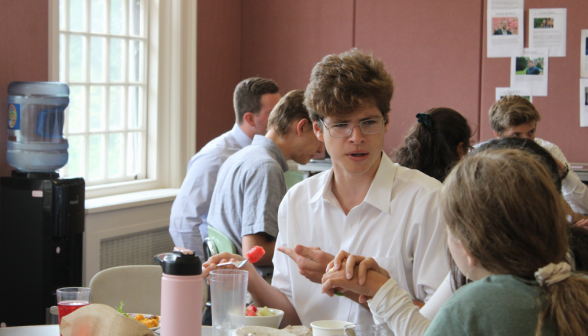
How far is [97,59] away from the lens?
3727 mm

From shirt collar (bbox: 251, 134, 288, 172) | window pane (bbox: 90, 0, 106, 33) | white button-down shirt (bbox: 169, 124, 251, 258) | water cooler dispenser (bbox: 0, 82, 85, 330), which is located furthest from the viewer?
window pane (bbox: 90, 0, 106, 33)

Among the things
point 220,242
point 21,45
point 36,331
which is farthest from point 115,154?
point 36,331

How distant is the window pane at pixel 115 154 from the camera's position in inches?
153

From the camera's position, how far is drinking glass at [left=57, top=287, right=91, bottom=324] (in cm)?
139

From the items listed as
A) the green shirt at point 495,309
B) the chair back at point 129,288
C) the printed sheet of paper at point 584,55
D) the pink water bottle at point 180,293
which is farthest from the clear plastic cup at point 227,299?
the printed sheet of paper at point 584,55

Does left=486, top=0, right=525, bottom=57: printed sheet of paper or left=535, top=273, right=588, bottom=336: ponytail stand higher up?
left=486, top=0, right=525, bottom=57: printed sheet of paper

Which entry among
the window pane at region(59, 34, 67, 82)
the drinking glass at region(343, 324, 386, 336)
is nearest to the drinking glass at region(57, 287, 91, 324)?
the drinking glass at region(343, 324, 386, 336)

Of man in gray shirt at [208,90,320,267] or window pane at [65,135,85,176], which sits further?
window pane at [65,135,85,176]

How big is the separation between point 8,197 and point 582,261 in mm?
2560

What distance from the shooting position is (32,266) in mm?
2762

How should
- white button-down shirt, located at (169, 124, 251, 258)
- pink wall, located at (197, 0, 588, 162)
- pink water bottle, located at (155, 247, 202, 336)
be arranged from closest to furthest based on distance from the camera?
pink water bottle, located at (155, 247, 202, 336), white button-down shirt, located at (169, 124, 251, 258), pink wall, located at (197, 0, 588, 162)

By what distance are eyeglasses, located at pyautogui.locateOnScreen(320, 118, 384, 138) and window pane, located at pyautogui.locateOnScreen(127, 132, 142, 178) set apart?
2752mm

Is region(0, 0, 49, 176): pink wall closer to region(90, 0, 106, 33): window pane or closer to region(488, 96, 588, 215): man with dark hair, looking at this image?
region(90, 0, 106, 33): window pane

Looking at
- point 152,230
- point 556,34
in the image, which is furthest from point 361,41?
point 152,230
